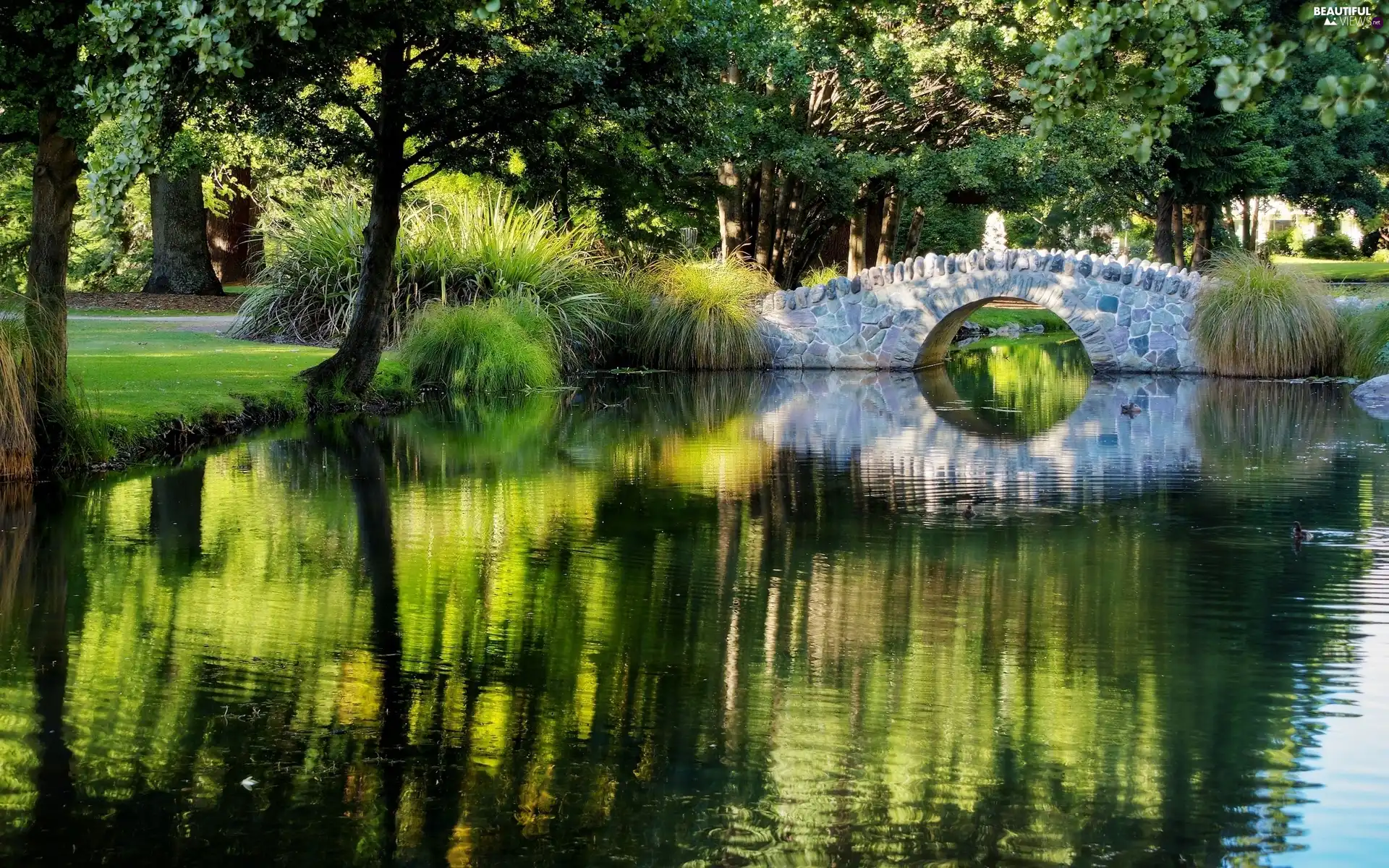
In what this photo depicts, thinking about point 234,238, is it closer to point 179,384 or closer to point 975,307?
point 975,307

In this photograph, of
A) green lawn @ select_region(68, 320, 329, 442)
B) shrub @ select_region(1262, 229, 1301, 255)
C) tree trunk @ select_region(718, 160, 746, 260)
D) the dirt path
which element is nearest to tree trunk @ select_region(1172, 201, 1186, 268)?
tree trunk @ select_region(718, 160, 746, 260)

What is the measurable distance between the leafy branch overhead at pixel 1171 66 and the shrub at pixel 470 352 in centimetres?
1453

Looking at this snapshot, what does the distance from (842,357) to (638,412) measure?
8.36 meters

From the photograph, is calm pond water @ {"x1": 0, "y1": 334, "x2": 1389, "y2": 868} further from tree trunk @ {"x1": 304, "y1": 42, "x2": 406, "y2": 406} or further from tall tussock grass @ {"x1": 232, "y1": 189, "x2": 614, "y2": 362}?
tall tussock grass @ {"x1": 232, "y1": 189, "x2": 614, "y2": 362}

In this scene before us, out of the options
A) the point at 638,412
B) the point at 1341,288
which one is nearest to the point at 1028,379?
the point at 1341,288

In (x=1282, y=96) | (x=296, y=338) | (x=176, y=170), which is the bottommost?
(x=296, y=338)

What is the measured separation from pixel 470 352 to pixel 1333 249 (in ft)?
137

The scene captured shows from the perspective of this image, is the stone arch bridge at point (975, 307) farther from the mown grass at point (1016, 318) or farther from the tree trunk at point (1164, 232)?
the tree trunk at point (1164, 232)

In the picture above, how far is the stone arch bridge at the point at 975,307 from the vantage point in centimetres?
2305

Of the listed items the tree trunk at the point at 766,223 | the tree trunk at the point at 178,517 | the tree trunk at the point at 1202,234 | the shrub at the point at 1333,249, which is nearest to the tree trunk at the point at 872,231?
the tree trunk at the point at 766,223

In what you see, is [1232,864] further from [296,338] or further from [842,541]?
[296,338]

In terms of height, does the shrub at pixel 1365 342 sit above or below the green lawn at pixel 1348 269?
below

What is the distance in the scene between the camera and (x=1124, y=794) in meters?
4.71

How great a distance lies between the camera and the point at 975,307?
25031mm
